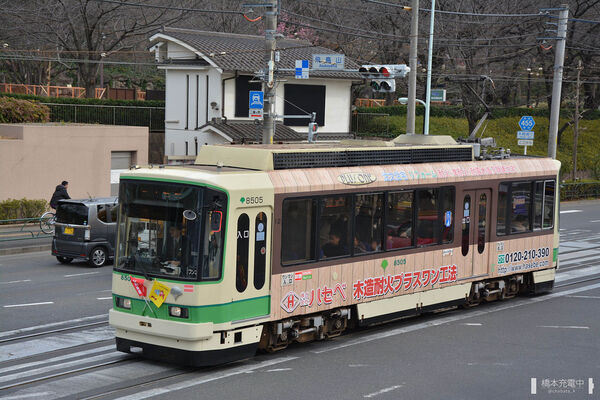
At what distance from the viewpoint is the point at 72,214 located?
22.2 meters

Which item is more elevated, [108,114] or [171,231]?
[108,114]

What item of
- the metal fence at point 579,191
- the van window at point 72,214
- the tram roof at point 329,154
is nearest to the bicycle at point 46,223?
the van window at point 72,214

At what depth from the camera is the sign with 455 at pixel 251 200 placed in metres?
11.5

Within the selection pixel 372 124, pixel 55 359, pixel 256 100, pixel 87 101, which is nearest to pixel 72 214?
pixel 256 100

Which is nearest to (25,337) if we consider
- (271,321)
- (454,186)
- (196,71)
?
(271,321)

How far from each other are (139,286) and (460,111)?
4861cm

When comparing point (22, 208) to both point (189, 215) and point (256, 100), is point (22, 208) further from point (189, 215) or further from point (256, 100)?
point (189, 215)

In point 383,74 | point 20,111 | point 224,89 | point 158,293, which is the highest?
point 383,74

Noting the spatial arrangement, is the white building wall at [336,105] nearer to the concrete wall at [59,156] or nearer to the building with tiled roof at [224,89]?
the building with tiled roof at [224,89]

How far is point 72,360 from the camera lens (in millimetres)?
11875

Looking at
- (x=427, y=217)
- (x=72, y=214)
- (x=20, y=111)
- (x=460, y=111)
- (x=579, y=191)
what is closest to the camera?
(x=427, y=217)

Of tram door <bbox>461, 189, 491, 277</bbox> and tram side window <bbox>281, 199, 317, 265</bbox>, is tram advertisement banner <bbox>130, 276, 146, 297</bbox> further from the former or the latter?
tram door <bbox>461, 189, 491, 277</bbox>

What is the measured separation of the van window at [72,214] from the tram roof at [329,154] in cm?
921

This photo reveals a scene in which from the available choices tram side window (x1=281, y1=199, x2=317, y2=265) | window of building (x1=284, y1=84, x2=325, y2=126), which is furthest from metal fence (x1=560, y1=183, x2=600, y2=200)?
tram side window (x1=281, y1=199, x2=317, y2=265)
